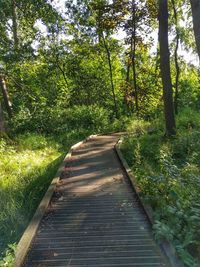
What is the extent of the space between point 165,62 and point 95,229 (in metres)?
8.46

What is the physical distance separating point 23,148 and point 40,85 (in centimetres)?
1564

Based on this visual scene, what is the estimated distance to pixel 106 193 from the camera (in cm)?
750

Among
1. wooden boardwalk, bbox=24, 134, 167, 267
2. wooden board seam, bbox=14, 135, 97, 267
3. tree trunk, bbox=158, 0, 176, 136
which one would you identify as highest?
tree trunk, bbox=158, 0, 176, 136

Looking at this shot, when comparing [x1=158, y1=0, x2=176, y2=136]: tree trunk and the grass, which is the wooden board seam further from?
[x1=158, y1=0, x2=176, y2=136]: tree trunk

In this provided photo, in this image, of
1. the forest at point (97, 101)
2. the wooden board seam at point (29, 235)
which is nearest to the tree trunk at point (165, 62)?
the forest at point (97, 101)

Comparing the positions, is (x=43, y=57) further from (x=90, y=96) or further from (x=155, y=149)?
(x=155, y=149)

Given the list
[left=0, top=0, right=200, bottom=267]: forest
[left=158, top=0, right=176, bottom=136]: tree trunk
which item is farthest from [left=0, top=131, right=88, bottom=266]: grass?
[left=158, top=0, right=176, bottom=136]: tree trunk

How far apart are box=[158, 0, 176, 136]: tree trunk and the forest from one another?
4 cm

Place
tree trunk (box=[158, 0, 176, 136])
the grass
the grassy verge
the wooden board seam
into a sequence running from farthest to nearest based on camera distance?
tree trunk (box=[158, 0, 176, 136]), the grass, the wooden board seam, the grassy verge

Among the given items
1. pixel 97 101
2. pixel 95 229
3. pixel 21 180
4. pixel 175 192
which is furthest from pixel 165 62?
pixel 97 101

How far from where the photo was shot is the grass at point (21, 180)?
18.9 feet

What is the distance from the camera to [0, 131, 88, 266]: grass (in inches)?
226

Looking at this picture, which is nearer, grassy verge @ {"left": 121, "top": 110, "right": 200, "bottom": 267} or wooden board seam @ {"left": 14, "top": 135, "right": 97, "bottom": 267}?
grassy verge @ {"left": 121, "top": 110, "right": 200, "bottom": 267}

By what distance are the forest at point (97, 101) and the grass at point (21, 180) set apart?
25 mm
